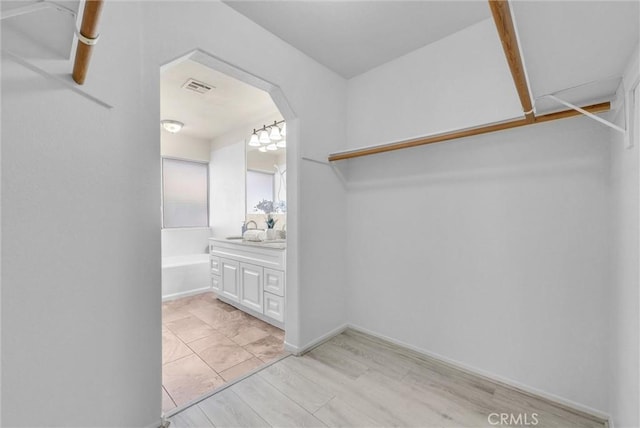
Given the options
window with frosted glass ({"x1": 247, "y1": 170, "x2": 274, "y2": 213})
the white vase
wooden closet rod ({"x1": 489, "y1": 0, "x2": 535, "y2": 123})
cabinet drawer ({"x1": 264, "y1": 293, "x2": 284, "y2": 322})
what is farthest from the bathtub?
wooden closet rod ({"x1": 489, "y1": 0, "x2": 535, "y2": 123})

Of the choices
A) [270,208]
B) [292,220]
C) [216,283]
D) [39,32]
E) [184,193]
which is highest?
[39,32]

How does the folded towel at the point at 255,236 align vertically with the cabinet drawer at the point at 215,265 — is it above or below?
above

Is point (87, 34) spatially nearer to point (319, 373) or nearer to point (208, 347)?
point (319, 373)

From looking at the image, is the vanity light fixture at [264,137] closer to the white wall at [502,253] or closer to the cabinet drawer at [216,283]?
the white wall at [502,253]

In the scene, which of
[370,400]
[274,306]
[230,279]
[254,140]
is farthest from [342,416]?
[254,140]

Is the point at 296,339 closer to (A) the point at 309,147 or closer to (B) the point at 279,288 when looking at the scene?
(B) the point at 279,288

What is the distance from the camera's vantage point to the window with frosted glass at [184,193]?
455cm

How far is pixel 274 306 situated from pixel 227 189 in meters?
2.56

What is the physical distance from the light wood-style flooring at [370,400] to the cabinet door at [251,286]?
89cm

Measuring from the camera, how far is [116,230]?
1.21 metres

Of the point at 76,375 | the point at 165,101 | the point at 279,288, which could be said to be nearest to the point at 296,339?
the point at 279,288

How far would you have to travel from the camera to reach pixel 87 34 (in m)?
0.74

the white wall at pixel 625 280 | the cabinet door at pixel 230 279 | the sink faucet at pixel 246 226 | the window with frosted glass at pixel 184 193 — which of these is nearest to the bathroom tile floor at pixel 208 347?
the cabinet door at pixel 230 279

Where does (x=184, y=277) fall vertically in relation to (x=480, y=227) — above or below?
below
